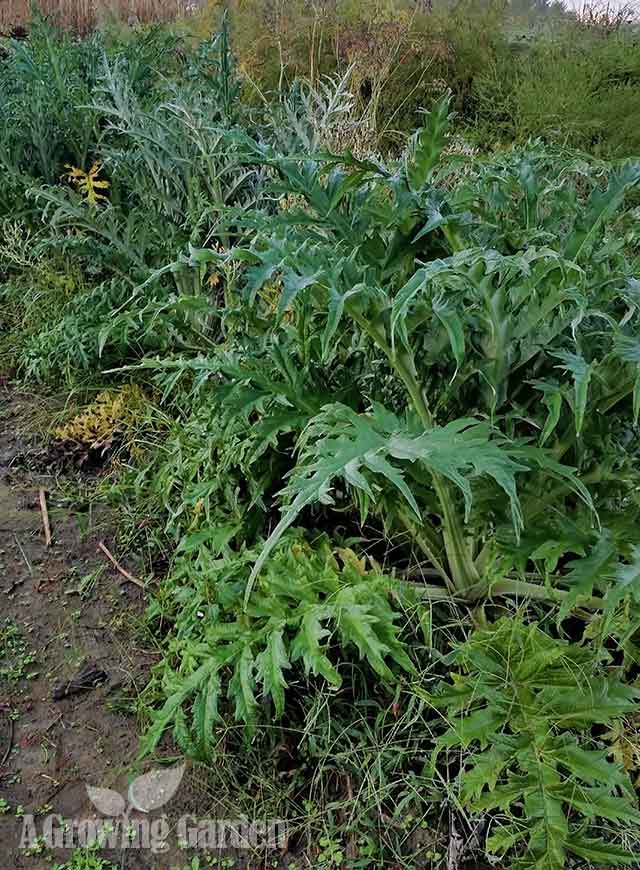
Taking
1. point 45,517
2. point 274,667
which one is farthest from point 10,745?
point 45,517

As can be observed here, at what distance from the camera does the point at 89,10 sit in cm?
898

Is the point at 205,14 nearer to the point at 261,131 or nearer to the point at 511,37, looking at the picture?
the point at 511,37

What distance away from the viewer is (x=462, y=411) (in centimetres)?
173

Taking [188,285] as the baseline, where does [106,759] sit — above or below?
below

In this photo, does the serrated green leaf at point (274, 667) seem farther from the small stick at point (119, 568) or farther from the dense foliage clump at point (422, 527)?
the small stick at point (119, 568)

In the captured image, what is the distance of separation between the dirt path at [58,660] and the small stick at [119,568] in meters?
0.02

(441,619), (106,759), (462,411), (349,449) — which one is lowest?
(106,759)

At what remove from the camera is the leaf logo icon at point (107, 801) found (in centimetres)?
157

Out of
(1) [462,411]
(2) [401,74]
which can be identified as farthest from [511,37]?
(1) [462,411]

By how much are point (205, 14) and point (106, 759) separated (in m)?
6.81

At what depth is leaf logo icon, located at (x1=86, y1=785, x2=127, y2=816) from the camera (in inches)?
61.9

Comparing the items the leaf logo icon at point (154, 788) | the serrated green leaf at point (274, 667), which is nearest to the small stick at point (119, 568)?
the leaf logo icon at point (154, 788)

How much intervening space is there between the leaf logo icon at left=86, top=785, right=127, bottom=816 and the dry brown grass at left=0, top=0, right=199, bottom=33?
898cm

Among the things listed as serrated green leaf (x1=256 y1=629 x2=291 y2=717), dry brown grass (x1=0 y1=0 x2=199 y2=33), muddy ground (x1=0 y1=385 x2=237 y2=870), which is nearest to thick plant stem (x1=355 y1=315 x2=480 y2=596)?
serrated green leaf (x1=256 y1=629 x2=291 y2=717)
